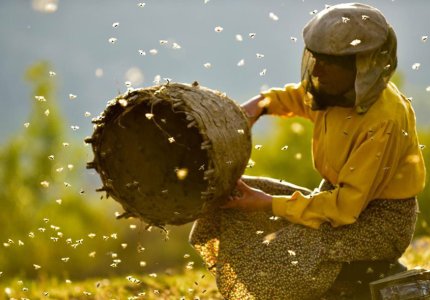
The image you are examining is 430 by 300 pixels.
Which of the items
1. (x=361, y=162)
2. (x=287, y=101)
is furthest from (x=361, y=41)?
(x=287, y=101)

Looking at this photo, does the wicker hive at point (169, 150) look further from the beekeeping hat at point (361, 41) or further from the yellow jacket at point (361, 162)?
the beekeeping hat at point (361, 41)

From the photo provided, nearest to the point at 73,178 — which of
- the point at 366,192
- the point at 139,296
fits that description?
the point at 139,296

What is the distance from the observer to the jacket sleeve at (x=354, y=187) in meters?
5.01

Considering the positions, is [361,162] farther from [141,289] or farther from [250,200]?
[141,289]

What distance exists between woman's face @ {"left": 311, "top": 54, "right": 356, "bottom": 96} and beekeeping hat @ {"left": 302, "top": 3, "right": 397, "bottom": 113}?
7 cm

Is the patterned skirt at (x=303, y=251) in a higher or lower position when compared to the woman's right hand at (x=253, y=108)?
lower

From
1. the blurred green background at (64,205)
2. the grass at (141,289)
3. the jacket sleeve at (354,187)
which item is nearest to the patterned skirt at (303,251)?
the jacket sleeve at (354,187)

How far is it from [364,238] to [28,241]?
82.9 feet

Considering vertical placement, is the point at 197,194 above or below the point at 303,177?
above

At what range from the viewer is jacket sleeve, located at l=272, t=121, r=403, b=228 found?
501 centimetres

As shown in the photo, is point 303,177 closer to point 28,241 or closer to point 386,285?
point 28,241

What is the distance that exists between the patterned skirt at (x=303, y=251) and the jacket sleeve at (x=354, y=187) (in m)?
0.11

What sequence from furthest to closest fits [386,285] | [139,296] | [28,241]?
[28,241]
[139,296]
[386,285]

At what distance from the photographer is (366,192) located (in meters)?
5.04
